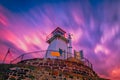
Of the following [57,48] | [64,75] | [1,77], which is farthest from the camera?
[57,48]

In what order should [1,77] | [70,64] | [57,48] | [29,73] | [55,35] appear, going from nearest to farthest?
1. [1,77]
2. [29,73]
3. [70,64]
4. [57,48]
5. [55,35]

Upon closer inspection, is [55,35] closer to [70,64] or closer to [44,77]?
[70,64]

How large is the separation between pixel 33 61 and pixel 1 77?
521cm

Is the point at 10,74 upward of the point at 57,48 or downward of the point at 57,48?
downward

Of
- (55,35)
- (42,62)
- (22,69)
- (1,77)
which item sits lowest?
(1,77)

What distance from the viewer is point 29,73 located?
30.5 feet

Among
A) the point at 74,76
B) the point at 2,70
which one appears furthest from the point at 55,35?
the point at 2,70

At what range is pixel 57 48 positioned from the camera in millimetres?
21703

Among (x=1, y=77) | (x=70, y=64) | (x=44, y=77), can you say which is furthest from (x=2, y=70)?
(x=70, y=64)

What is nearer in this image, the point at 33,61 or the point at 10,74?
the point at 10,74

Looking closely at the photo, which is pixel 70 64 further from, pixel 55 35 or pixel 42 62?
pixel 55 35

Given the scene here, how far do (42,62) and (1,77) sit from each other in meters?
5.09

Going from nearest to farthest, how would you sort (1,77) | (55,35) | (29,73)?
(1,77) < (29,73) < (55,35)

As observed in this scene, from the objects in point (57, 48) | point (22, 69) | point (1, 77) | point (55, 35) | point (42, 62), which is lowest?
point (1, 77)
